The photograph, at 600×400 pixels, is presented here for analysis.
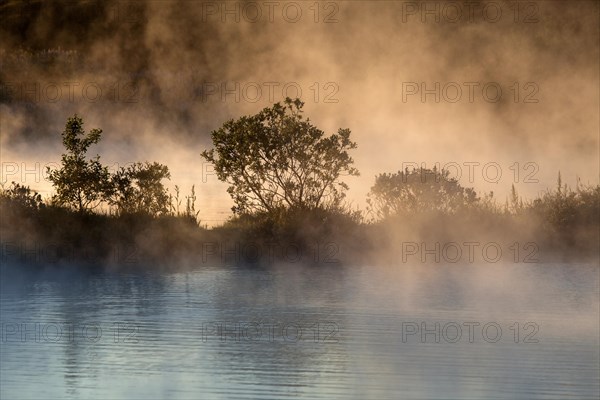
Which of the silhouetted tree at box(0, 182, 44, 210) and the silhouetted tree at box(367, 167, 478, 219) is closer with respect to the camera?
the silhouetted tree at box(0, 182, 44, 210)

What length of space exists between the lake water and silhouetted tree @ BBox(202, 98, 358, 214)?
388 centimetres

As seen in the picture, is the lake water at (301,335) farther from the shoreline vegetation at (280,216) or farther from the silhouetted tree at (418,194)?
the silhouetted tree at (418,194)

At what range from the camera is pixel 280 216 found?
20.2 m

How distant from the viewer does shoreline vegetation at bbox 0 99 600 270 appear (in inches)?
744

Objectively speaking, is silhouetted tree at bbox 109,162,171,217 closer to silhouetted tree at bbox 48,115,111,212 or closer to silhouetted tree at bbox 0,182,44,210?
silhouetted tree at bbox 48,115,111,212

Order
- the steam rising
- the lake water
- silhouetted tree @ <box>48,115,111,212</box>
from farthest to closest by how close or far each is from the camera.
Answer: the steam rising → silhouetted tree @ <box>48,115,111,212</box> → the lake water

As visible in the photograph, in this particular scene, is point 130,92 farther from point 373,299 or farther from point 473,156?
point 373,299

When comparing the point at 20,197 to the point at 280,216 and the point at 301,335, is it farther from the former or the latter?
the point at 301,335

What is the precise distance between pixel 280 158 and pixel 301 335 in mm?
10240

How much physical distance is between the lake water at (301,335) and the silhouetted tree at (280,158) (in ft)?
12.7

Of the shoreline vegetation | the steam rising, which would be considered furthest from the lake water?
the steam rising

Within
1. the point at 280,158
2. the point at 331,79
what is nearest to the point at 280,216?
the point at 280,158

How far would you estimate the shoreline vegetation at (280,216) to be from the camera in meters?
18.9

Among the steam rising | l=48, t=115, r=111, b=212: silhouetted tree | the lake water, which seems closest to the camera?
the lake water
